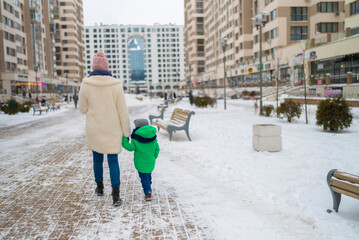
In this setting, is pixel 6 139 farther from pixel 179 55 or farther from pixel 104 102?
pixel 179 55

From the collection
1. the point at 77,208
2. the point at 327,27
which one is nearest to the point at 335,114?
the point at 77,208

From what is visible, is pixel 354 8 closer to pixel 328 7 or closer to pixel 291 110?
pixel 328 7

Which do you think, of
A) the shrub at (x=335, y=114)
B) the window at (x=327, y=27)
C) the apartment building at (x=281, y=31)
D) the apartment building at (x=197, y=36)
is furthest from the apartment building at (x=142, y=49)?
the shrub at (x=335, y=114)

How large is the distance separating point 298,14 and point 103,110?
47.4m

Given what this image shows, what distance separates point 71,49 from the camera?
4006 inches

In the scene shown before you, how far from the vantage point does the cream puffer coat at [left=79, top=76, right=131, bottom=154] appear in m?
4.36

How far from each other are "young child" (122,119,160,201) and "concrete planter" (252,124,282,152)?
362 cm

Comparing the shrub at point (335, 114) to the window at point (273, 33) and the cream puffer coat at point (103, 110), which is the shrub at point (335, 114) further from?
the window at point (273, 33)

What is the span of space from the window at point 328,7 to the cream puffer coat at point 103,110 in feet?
153

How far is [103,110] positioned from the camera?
4359 mm

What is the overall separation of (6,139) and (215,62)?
253 ft

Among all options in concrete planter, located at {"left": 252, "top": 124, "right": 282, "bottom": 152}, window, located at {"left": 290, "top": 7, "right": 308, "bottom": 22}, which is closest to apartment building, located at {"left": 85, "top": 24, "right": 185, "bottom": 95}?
window, located at {"left": 290, "top": 7, "right": 308, "bottom": 22}

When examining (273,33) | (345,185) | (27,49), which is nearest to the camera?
(345,185)

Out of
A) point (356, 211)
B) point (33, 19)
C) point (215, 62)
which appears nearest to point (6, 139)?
point (356, 211)
